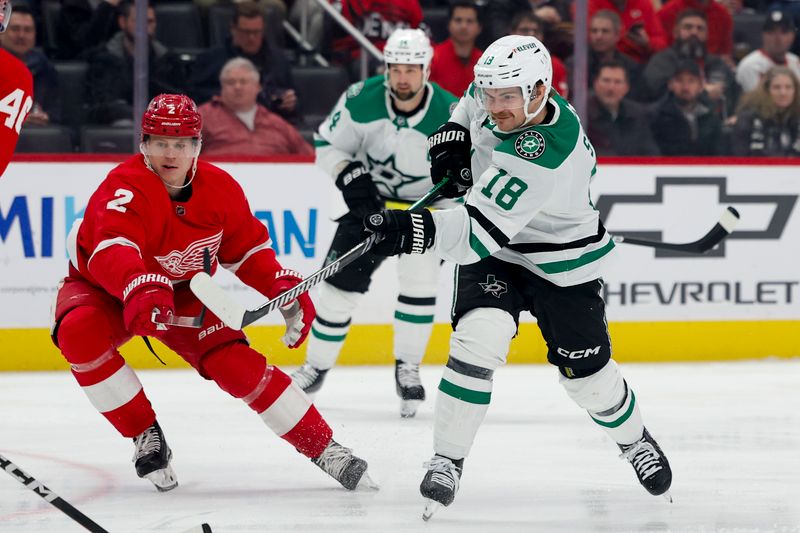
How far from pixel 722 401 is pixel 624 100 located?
1499mm

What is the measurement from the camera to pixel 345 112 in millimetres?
4410

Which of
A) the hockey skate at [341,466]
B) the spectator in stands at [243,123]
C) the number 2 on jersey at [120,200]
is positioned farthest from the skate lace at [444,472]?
the spectator in stands at [243,123]

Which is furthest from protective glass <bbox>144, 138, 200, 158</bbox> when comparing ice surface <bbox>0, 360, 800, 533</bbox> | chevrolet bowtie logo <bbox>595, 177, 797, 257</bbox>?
chevrolet bowtie logo <bbox>595, 177, 797, 257</bbox>

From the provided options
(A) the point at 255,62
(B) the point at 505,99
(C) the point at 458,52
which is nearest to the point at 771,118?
(C) the point at 458,52

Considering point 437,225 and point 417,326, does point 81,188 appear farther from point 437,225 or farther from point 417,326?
point 437,225

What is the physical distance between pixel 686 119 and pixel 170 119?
10.2 feet

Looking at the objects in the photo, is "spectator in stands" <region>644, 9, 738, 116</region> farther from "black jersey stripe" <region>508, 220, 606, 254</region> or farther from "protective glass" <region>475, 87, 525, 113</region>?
"protective glass" <region>475, 87, 525, 113</region>

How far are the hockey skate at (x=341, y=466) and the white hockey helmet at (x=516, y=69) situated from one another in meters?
0.88

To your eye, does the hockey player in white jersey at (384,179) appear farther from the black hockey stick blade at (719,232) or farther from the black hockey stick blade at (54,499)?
the black hockey stick blade at (54,499)

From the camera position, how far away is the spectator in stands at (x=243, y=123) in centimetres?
519

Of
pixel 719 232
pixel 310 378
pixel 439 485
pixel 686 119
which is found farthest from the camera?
pixel 686 119

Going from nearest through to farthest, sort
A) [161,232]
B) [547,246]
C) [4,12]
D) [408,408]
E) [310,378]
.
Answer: [4,12] → [547,246] → [161,232] → [408,408] → [310,378]

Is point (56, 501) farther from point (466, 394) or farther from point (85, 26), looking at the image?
point (85, 26)

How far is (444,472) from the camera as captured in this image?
2805mm
